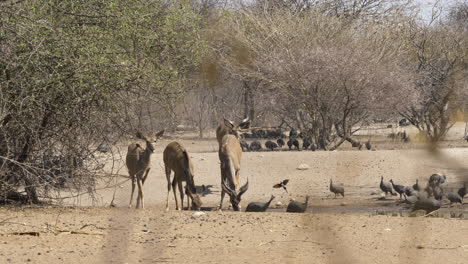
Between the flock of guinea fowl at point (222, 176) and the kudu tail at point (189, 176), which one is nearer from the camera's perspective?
the flock of guinea fowl at point (222, 176)

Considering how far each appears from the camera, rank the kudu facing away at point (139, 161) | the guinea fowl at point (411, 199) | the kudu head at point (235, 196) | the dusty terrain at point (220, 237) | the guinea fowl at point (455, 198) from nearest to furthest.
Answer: the dusty terrain at point (220, 237) → the kudu head at point (235, 196) → the kudu facing away at point (139, 161) → the guinea fowl at point (455, 198) → the guinea fowl at point (411, 199)

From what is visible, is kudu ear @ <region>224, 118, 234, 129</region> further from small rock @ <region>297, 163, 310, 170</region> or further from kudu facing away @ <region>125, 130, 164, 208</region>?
small rock @ <region>297, 163, 310, 170</region>

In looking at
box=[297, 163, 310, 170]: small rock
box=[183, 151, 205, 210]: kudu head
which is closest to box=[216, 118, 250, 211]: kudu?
box=[183, 151, 205, 210]: kudu head

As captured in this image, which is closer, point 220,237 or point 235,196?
point 220,237

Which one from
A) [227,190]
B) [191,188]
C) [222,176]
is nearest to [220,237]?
[227,190]

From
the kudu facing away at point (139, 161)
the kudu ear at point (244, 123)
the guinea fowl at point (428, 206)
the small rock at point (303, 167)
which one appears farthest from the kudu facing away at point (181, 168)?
the small rock at point (303, 167)

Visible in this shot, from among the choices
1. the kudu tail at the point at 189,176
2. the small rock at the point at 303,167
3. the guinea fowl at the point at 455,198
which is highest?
the kudu tail at the point at 189,176

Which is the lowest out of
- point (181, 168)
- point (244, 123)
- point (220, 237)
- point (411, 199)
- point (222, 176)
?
point (411, 199)

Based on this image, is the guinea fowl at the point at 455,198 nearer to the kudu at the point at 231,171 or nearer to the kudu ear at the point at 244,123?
the kudu at the point at 231,171

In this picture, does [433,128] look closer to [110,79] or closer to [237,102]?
[110,79]

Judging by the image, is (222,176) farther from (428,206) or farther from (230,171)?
(428,206)

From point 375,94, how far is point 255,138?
35.5 feet

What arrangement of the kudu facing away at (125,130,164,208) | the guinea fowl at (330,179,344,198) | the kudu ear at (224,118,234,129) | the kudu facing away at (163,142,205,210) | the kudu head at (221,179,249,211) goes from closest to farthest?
the kudu head at (221,179,249,211) → the kudu facing away at (163,142,205,210) → the kudu facing away at (125,130,164,208) → the kudu ear at (224,118,234,129) → the guinea fowl at (330,179,344,198)

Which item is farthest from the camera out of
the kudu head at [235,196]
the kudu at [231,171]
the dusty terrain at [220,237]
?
the kudu at [231,171]
